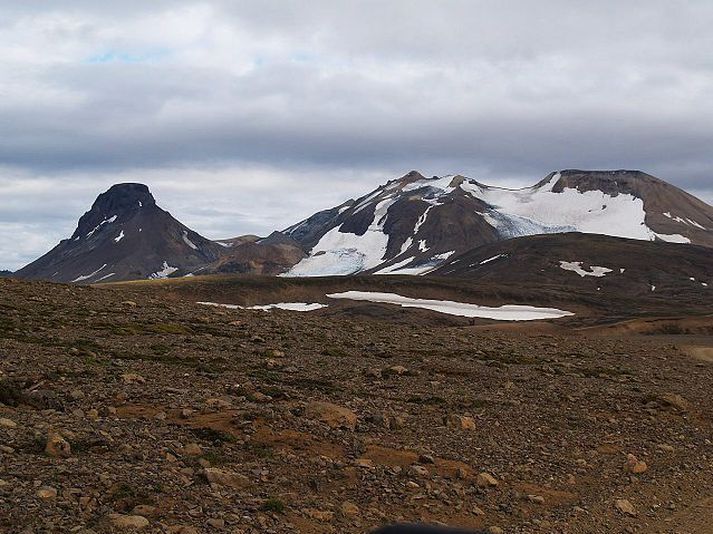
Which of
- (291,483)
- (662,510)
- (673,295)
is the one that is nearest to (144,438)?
(291,483)

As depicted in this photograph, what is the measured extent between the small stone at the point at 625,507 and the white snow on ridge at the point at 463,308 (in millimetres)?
→ 117576

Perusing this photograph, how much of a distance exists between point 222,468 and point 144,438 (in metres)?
2.18

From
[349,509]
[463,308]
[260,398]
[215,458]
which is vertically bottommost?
[463,308]

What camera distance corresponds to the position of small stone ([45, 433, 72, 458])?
51.5 ft

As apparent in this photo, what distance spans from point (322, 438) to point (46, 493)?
24.6 ft

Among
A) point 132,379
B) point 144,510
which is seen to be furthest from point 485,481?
point 132,379

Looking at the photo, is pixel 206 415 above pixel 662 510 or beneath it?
above

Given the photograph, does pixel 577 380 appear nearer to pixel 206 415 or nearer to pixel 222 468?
pixel 206 415

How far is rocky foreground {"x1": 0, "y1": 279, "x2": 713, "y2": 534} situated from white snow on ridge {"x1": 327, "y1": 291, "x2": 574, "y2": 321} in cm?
10543

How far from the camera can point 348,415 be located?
2156 centimetres

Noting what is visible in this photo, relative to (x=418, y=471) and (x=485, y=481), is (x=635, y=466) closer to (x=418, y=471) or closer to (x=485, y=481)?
(x=485, y=481)

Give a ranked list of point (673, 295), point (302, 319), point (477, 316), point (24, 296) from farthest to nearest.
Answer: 1. point (673, 295)
2. point (477, 316)
3. point (302, 319)
4. point (24, 296)

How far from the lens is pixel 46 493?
13508 mm

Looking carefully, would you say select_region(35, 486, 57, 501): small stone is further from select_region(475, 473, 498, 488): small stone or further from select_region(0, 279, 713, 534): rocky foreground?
select_region(475, 473, 498, 488): small stone
